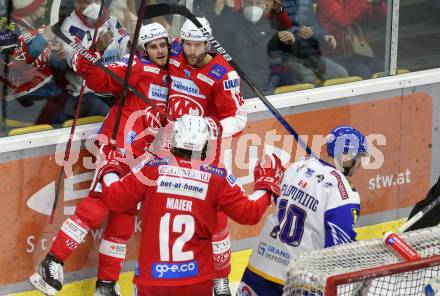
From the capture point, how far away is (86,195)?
703 centimetres

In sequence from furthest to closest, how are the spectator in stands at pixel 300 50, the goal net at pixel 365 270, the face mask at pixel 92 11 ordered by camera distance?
the spectator in stands at pixel 300 50, the face mask at pixel 92 11, the goal net at pixel 365 270

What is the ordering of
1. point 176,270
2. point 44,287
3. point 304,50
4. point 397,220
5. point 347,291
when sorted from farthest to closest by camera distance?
1. point 397,220
2. point 304,50
3. point 44,287
4. point 176,270
5. point 347,291

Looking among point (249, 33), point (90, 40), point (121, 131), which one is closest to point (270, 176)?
point (121, 131)

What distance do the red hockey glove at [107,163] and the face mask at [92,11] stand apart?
742 mm

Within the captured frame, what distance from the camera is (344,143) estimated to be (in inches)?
247

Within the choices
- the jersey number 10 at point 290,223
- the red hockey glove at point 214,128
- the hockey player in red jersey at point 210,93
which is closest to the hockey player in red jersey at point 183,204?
the jersey number 10 at point 290,223

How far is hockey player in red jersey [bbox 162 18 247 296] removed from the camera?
6949mm

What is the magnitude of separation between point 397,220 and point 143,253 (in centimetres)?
280

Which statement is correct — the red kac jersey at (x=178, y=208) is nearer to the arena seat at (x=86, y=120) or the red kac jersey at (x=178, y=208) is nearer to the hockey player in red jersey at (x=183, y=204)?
the hockey player in red jersey at (x=183, y=204)

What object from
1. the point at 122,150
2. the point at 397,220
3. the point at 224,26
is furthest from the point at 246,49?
the point at 397,220

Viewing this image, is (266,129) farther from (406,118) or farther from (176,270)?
(176,270)

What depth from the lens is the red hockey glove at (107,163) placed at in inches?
257

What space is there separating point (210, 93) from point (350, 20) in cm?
150

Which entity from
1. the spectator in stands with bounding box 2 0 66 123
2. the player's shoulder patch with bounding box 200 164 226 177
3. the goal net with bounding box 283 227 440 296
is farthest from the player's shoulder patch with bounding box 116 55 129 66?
the goal net with bounding box 283 227 440 296
